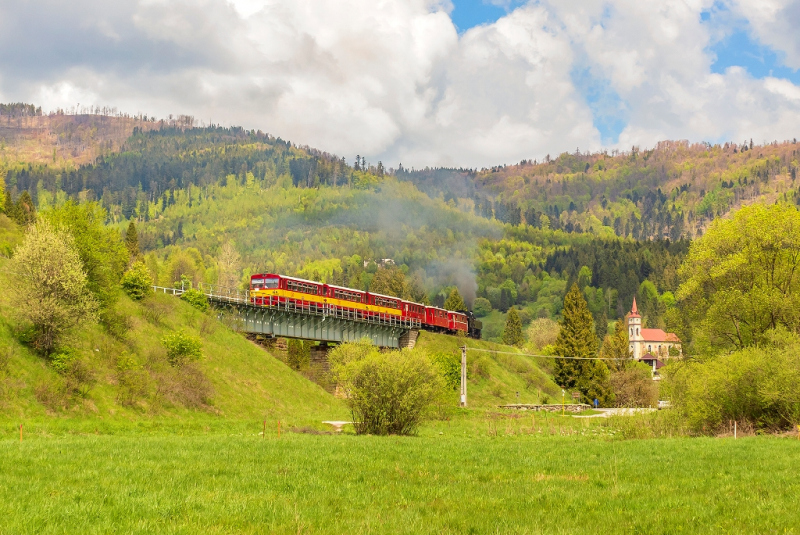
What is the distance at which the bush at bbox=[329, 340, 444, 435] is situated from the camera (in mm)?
35531

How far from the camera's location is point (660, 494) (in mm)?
15398

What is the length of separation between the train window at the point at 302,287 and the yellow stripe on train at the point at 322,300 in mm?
339

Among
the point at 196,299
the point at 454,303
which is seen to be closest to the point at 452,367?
the point at 196,299

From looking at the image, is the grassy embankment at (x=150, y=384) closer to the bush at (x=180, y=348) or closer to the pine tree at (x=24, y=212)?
the bush at (x=180, y=348)

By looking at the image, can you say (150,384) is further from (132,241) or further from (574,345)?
(574,345)

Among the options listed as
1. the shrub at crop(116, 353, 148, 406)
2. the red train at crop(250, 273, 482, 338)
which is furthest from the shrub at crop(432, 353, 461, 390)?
the shrub at crop(116, 353, 148, 406)

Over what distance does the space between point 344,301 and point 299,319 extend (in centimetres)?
812

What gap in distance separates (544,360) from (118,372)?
81.4 meters

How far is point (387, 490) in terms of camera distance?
15852 mm

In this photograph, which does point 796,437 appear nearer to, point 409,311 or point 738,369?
point 738,369

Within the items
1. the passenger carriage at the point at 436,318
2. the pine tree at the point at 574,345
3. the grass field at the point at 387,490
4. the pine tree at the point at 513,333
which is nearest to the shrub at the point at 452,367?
the passenger carriage at the point at 436,318

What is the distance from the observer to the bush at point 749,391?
116ft

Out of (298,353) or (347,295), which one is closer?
(298,353)

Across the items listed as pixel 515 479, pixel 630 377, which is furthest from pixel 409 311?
pixel 515 479
